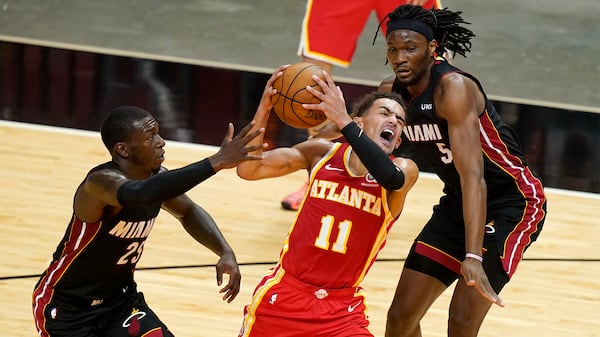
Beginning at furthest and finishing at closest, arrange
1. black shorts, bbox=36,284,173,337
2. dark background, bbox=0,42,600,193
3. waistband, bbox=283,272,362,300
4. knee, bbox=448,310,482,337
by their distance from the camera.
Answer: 1. dark background, bbox=0,42,600,193
2. knee, bbox=448,310,482,337
3. black shorts, bbox=36,284,173,337
4. waistband, bbox=283,272,362,300

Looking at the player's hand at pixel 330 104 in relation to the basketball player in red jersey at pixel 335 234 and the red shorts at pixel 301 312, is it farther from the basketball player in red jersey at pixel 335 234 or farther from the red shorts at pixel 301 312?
the red shorts at pixel 301 312

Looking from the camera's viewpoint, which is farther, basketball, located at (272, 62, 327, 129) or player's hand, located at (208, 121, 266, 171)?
basketball, located at (272, 62, 327, 129)

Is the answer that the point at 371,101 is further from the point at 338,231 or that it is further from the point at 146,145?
the point at 146,145

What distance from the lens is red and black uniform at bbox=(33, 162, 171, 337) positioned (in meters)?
4.23

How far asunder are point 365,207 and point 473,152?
0.47 metres

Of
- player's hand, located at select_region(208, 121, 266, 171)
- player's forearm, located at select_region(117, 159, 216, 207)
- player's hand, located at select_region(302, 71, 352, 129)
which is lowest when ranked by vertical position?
player's forearm, located at select_region(117, 159, 216, 207)

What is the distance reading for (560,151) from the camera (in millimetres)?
8859

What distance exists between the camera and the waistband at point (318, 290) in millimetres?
4164

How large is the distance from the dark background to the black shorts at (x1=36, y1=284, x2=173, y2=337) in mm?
4229

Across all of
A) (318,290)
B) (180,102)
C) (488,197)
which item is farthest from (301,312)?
(180,102)

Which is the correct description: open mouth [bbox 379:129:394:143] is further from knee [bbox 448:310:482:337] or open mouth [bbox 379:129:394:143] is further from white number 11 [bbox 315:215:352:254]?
knee [bbox 448:310:482:337]

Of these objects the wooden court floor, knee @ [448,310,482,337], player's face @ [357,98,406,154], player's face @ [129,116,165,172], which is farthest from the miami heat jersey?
the wooden court floor

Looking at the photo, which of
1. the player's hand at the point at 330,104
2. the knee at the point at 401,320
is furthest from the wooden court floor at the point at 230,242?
the player's hand at the point at 330,104

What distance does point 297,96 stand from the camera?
4207 millimetres
